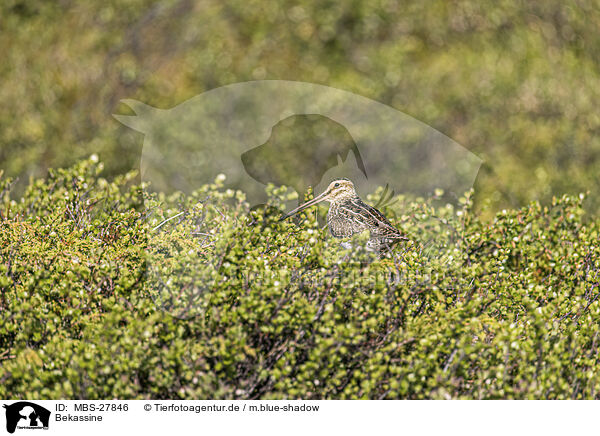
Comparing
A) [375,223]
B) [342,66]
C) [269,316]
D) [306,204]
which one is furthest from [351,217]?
[342,66]

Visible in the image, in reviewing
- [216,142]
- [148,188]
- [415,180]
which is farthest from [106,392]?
[415,180]

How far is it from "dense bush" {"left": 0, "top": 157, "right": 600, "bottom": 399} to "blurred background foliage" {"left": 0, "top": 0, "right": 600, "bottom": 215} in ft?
11.5

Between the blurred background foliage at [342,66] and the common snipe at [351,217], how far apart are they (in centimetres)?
391

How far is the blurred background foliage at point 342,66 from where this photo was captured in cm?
905

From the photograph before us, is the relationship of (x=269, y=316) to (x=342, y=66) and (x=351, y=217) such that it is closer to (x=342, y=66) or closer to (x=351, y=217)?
(x=351, y=217)

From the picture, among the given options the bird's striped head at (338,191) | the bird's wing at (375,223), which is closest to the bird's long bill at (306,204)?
the bird's striped head at (338,191)

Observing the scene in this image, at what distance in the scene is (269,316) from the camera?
4203mm

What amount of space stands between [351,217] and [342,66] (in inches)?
218

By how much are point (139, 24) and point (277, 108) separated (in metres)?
4.76

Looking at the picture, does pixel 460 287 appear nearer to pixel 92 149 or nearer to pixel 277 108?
pixel 277 108

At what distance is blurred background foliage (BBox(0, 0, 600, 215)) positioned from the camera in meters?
9.05

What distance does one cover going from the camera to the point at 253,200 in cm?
573

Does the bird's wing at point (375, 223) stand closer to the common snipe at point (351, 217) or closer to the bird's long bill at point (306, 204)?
the common snipe at point (351, 217)

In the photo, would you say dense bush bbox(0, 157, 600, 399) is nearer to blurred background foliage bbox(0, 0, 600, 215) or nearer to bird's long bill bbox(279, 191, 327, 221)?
bird's long bill bbox(279, 191, 327, 221)
